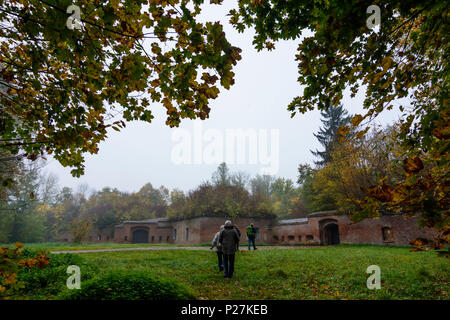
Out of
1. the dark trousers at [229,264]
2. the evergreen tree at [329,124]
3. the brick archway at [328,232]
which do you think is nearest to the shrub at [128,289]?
the dark trousers at [229,264]

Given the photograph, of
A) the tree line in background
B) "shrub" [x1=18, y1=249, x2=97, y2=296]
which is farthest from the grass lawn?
the tree line in background

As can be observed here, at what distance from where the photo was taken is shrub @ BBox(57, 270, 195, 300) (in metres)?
3.71

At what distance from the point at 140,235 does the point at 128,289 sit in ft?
130

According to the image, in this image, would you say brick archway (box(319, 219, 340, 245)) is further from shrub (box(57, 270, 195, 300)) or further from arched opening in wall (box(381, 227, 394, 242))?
shrub (box(57, 270, 195, 300))

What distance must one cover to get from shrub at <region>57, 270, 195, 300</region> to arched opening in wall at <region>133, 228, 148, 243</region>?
38336 millimetres

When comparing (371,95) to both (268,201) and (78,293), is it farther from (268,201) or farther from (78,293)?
(268,201)

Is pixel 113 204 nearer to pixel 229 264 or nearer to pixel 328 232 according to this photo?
pixel 328 232

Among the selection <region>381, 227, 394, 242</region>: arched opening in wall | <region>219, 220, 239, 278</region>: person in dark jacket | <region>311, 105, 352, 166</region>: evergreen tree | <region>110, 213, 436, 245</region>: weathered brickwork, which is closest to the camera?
<region>219, 220, 239, 278</region>: person in dark jacket

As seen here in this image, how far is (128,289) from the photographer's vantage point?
3.82m

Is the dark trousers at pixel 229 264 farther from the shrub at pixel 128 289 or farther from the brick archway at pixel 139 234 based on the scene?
the brick archway at pixel 139 234

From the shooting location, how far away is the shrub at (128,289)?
371 centimetres
